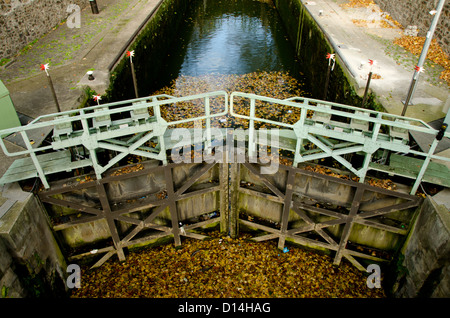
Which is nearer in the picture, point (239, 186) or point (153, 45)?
point (239, 186)

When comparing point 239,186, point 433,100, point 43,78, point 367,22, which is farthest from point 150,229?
point 367,22

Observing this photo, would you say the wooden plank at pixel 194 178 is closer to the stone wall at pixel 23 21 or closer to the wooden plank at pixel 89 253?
the wooden plank at pixel 89 253

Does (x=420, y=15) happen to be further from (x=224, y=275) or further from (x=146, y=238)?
(x=146, y=238)

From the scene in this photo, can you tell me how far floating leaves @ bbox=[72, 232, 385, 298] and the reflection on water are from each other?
10.2m

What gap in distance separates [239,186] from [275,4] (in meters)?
23.9

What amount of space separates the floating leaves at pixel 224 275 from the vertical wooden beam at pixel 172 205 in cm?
43

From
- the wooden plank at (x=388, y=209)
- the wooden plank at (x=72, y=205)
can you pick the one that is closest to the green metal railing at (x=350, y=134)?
the wooden plank at (x=388, y=209)

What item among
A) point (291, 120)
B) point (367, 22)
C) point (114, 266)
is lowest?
point (114, 266)

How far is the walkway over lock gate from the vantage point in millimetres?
6509

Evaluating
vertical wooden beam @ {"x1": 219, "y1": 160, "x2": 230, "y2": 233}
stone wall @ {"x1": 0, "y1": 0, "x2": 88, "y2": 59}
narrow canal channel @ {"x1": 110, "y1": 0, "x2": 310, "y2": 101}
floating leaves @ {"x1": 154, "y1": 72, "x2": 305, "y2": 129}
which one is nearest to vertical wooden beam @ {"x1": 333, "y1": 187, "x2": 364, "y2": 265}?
vertical wooden beam @ {"x1": 219, "y1": 160, "x2": 230, "y2": 233}

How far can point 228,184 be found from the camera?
327 inches

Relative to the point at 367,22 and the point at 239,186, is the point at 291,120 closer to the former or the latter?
the point at 239,186
